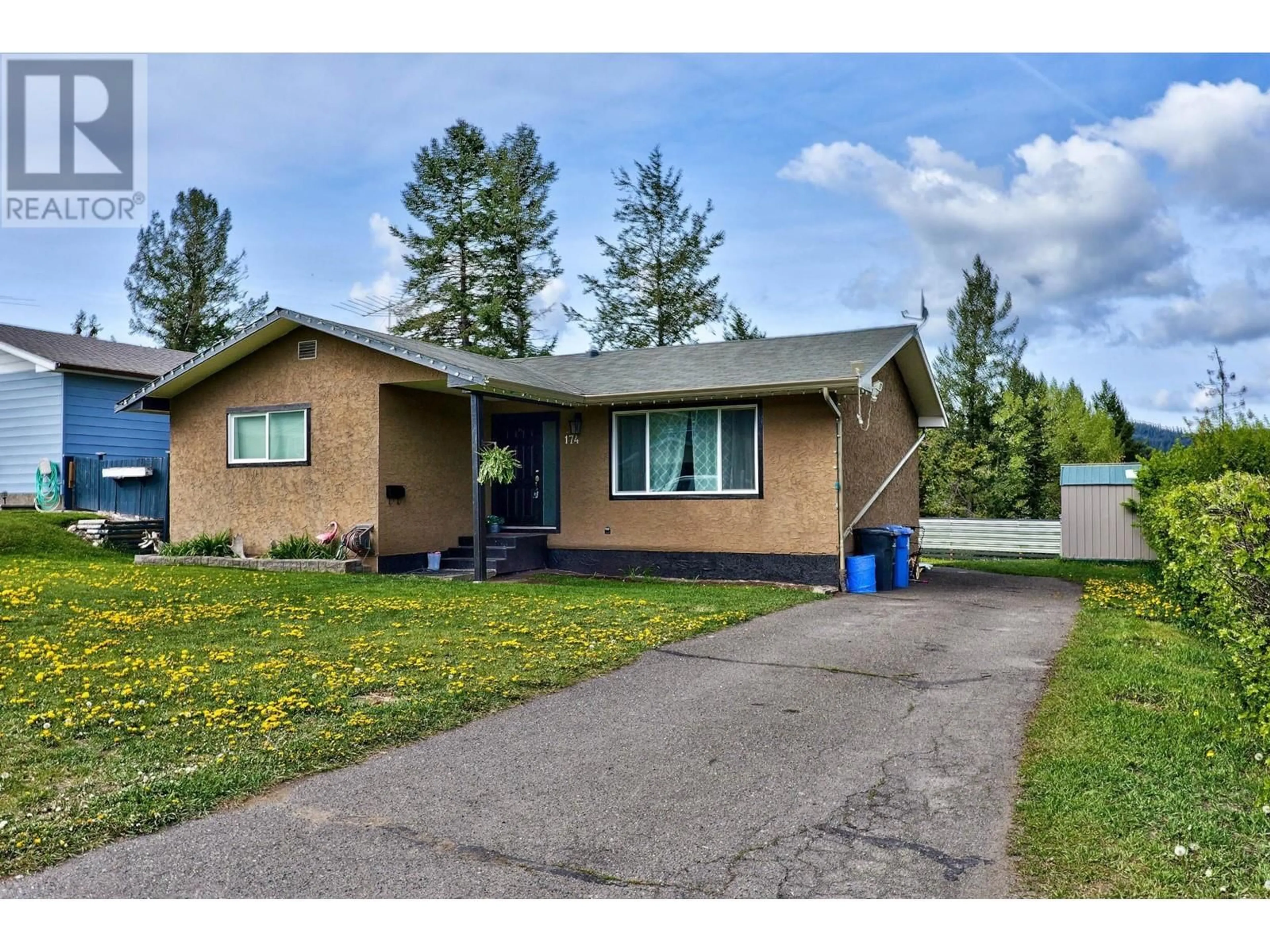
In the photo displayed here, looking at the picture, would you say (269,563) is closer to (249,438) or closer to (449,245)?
(249,438)

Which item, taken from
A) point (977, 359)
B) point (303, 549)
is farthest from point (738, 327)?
point (303, 549)

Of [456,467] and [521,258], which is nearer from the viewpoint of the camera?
[456,467]

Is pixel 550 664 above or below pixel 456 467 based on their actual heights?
below

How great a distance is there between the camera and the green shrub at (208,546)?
579 inches

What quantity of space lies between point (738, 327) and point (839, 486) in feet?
63.3

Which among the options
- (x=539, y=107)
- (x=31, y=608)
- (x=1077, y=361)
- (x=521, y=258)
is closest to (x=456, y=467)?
(x=31, y=608)

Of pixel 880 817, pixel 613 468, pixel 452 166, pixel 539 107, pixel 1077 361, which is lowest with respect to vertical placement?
pixel 880 817

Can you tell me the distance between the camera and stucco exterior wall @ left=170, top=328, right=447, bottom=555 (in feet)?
44.8

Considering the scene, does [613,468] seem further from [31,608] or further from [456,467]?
[31,608]

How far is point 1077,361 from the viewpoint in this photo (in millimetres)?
34281

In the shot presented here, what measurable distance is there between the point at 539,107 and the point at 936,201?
9.03 meters

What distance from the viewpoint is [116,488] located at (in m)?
18.6

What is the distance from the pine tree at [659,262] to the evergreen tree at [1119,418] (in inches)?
598

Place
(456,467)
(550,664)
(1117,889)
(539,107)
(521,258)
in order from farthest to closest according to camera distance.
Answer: (521,258)
(539,107)
(456,467)
(550,664)
(1117,889)
